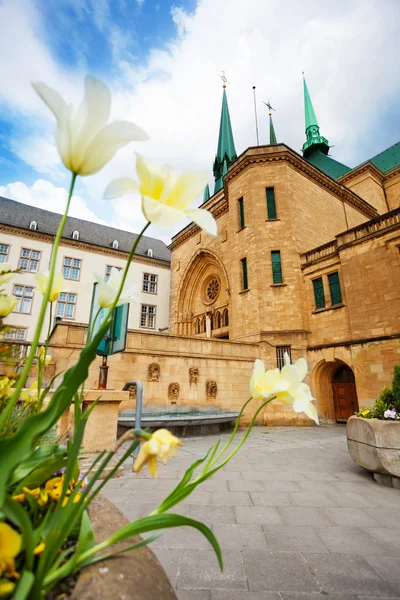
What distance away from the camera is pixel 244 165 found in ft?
49.5

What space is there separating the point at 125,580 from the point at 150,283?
25752 mm

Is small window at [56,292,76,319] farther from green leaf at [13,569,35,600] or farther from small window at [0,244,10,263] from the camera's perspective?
green leaf at [13,569,35,600]

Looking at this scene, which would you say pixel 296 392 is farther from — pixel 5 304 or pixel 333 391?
pixel 333 391

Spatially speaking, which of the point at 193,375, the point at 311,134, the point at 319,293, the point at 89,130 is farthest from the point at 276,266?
the point at 311,134

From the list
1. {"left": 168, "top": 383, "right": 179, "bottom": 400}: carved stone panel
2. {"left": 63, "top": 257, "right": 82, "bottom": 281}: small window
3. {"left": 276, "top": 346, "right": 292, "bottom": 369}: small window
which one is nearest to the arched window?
{"left": 276, "top": 346, "right": 292, "bottom": 369}: small window

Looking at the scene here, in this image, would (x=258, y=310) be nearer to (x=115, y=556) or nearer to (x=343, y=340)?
(x=343, y=340)

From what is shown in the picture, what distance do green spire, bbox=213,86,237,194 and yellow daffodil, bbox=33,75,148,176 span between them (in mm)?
29874

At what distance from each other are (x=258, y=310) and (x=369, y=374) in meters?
4.82

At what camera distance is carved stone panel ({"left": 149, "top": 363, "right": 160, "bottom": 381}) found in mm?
9086

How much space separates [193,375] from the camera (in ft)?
32.3

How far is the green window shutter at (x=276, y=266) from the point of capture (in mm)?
13625

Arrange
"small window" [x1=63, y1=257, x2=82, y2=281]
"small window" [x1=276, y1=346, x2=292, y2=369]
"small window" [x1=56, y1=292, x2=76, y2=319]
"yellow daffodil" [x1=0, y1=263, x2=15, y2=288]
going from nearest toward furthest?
1. "yellow daffodil" [x1=0, y1=263, x2=15, y2=288]
2. "small window" [x1=276, y1=346, x2=292, y2=369]
3. "small window" [x1=56, y1=292, x2=76, y2=319]
4. "small window" [x1=63, y1=257, x2=82, y2=281]

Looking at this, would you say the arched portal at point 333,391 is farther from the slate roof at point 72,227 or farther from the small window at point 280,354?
the slate roof at point 72,227

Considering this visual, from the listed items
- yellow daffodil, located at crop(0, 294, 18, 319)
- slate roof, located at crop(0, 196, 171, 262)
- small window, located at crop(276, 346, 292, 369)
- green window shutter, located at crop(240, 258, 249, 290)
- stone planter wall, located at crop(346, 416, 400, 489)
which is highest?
slate roof, located at crop(0, 196, 171, 262)
